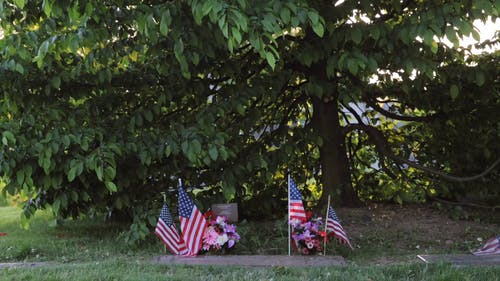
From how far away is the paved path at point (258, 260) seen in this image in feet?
18.1

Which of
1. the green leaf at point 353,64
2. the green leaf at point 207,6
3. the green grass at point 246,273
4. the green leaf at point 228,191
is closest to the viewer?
the green leaf at point 207,6

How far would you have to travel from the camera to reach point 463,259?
5.58 meters

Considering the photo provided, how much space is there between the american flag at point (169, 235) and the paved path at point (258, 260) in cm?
14

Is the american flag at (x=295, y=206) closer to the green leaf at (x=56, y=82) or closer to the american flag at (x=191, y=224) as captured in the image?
the american flag at (x=191, y=224)

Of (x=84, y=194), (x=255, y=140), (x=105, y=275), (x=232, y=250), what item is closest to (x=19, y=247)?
(x=84, y=194)

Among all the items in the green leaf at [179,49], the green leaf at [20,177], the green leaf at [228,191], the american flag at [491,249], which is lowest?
the american flag at [491,249]

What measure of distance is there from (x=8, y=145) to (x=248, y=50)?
2.92 m

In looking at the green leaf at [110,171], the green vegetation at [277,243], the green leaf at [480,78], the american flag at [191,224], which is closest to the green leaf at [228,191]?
the green vegetation at [277,243]

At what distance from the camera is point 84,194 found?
6570 mm

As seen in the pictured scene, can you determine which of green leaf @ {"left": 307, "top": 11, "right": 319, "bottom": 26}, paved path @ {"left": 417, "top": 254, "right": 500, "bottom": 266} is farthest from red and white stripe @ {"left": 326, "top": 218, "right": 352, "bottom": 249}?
green leaf @ {"left": 307, "top": 11, "right": 319, "bottom": 26}

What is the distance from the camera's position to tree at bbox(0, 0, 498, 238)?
16.3 ft

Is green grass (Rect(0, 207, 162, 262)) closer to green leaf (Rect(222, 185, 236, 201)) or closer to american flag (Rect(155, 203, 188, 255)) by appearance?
american flag (Rect(155, 203, 188, 255))

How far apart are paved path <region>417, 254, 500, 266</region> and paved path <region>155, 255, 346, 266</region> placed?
2.88 ft

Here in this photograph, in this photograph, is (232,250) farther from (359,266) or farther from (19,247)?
(19,247)
